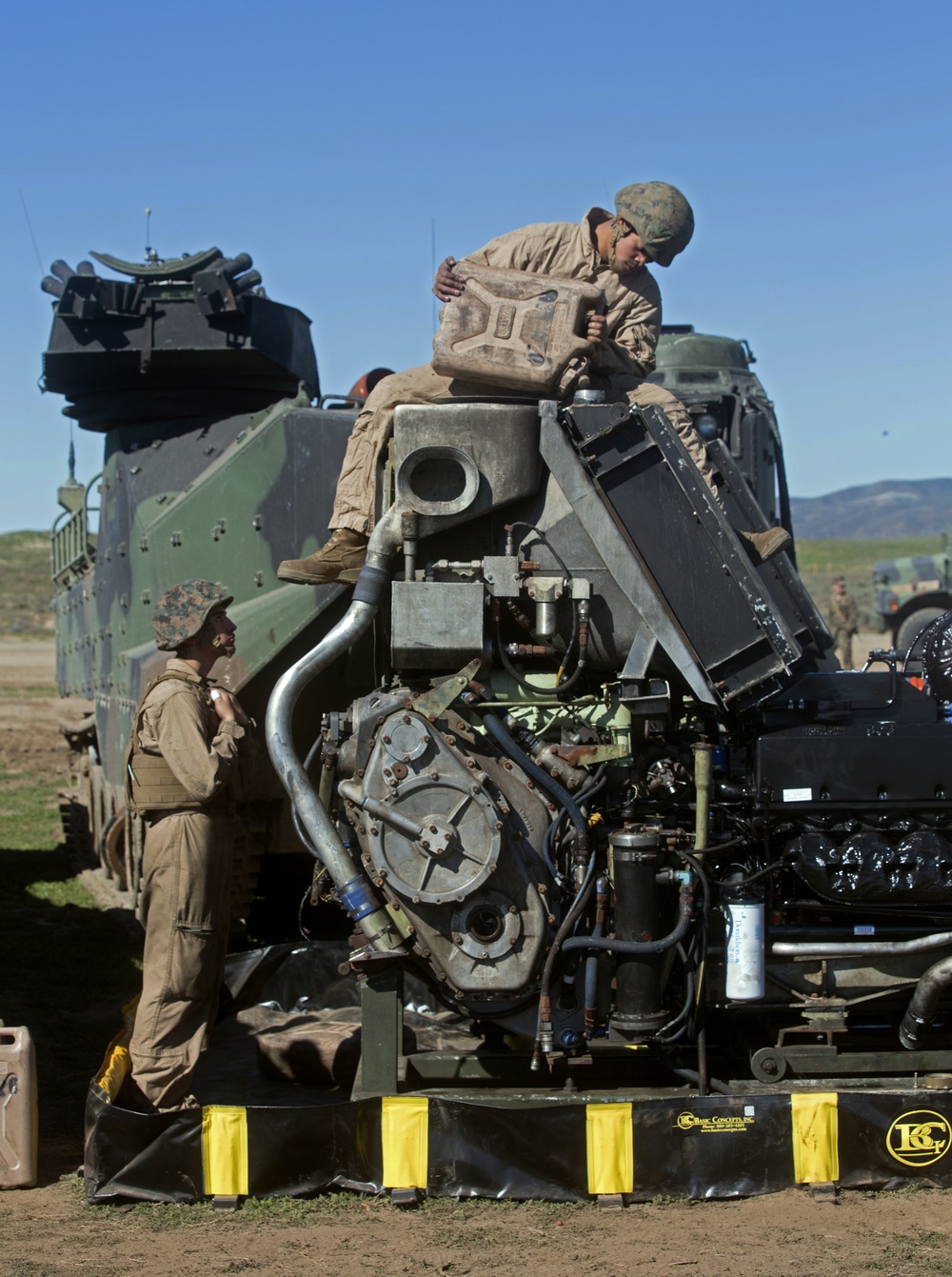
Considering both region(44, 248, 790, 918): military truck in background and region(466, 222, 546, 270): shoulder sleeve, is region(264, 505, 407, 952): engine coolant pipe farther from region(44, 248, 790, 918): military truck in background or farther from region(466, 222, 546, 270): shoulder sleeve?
region(44, 248, 790, 918): military truck in background

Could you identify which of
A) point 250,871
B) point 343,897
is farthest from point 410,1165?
point 250,871

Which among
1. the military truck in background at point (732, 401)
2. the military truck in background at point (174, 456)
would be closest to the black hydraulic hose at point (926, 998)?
the military truck in background at point (174, 456)

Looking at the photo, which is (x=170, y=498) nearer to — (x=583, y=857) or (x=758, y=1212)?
(x=583, y=857)

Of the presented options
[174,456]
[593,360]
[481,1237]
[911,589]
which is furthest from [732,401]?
[911,589]

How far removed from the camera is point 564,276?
6.13 m

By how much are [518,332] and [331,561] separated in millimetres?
1233

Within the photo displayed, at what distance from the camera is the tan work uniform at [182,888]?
5598 millimetres

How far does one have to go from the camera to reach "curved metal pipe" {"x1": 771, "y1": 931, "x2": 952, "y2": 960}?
217 inches

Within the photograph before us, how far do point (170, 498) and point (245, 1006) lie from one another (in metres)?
3.75

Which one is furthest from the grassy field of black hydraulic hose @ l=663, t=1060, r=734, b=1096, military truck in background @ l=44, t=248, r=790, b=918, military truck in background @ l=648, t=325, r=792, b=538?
black hydraulic hose @ l=663, t=1060, r=734, b=1096

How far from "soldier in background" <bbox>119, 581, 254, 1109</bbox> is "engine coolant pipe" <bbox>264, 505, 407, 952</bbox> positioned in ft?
0.80

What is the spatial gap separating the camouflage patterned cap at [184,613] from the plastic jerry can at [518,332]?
1322 mm

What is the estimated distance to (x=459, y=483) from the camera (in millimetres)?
5691

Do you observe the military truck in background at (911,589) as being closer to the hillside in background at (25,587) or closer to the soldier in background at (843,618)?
the soldier in background at (843,618)
